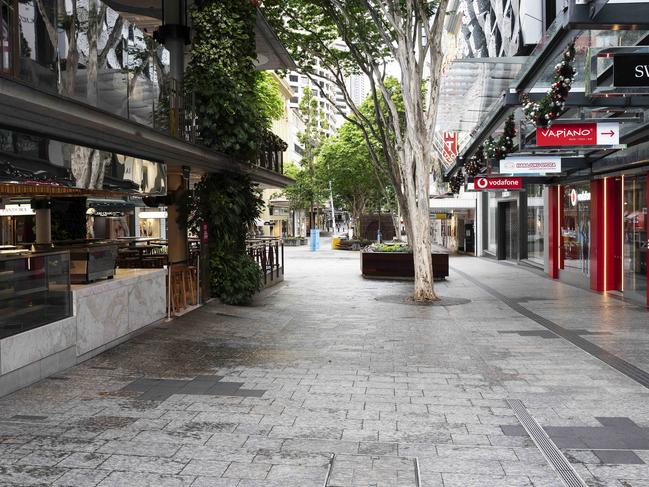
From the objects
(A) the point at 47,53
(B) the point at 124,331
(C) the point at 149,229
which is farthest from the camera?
(C) the point at 149,229

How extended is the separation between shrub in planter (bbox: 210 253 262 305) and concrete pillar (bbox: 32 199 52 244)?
367cm

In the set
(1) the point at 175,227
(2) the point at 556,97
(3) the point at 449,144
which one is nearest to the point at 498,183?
(1) the point at 175,227

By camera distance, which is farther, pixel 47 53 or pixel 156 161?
pixel 156 161

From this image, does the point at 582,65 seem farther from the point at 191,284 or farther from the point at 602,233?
the point at 191,284

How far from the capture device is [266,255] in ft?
62.6

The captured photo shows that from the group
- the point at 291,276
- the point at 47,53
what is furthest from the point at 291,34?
the point at 47,53

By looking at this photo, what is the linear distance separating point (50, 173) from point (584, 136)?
9.10 m

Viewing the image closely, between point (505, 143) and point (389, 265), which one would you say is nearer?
point (505, 143)

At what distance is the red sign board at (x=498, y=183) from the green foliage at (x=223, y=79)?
939cm

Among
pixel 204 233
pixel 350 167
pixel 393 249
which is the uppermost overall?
pixel 350 167

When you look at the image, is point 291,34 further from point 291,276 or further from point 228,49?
point 291,276

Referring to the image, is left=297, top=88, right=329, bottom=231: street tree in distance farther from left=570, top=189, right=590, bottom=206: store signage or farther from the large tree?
left=570, top=189, right=590, bottom=206: store signage

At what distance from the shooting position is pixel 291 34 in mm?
19125

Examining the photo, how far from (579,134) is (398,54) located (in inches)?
197
